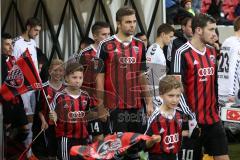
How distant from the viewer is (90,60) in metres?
8.63

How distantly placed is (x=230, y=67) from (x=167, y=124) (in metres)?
3.97

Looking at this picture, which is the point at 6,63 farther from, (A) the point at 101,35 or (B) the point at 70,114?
(B) the point at 70,114

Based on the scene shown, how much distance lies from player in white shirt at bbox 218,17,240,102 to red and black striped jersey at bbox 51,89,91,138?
3.15 m

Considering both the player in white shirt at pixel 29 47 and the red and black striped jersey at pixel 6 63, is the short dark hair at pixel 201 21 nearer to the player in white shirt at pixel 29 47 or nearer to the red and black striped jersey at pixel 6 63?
the red and black striped jersey at pixel 6 63

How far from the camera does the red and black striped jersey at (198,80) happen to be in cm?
805

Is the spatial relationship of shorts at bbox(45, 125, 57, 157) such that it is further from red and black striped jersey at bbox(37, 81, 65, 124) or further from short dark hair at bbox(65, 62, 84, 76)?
short dark hair at bbox(65, 62, 84, 76)

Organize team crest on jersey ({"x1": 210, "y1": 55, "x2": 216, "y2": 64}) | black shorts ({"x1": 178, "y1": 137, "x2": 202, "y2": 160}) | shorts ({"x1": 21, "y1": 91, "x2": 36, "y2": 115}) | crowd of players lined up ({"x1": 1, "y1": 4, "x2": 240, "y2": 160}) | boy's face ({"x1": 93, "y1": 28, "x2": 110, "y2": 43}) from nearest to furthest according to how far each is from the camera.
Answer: crowd of players lined up ({"x1": 1, "y1": 4, "x2": 240, "y2": 160}), black shorts ({"x1": 178, "y1": 137, "x2": 202, "y2": 160}), team crest on jersey ({"x1": 210, "y1": 55, "x2": 216, "y2": 64}), boy's face ({"x1": 93, "y1": 28, "x2": 110, "y2": 43}), shorts ({"x1": 21, "y1": 91, "x2": 36, "y2": 115})

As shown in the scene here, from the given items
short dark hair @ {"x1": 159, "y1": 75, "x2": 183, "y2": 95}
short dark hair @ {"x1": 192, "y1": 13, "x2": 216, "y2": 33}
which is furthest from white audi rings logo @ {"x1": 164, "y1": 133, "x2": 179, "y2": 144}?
short dark hair @ {"x1": 192, "y1": 13, "x2": 216, "y2": 33}

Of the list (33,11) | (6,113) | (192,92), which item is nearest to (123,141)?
(192,92)

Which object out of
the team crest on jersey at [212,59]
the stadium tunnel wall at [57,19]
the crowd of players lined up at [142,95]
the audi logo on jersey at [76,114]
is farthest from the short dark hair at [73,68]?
the stadium tunnel wall at [57,19]

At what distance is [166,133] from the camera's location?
24.3 feet

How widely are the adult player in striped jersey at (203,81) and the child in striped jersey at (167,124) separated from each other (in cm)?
60

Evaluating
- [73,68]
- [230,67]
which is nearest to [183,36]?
[230,67]

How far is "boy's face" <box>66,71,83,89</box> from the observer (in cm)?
807
